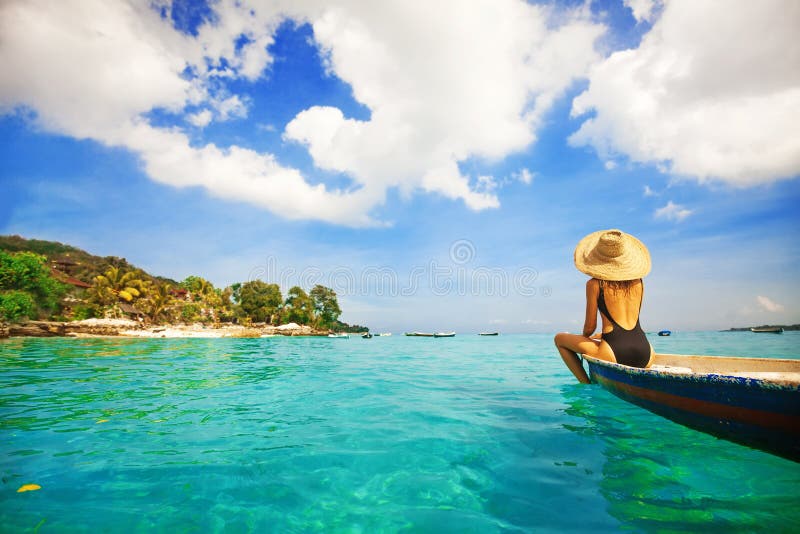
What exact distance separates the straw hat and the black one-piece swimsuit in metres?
0.53

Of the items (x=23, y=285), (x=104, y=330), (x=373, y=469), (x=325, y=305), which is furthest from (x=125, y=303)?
(x=373, y=469)

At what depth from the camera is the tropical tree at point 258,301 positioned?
64188mm

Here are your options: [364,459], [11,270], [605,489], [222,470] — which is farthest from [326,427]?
[11,270]

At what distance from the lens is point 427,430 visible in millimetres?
4277

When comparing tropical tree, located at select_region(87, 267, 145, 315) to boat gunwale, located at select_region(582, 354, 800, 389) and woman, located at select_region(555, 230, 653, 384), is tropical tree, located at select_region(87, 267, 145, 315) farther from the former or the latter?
boat gunwale, located at select_region(582, 354, 800, 389)

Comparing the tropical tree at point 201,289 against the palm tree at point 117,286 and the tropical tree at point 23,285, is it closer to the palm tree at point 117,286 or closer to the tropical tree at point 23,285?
the palm tree at point 117,286

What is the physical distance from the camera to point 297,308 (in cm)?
7038

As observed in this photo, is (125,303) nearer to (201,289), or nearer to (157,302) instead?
(157,302)

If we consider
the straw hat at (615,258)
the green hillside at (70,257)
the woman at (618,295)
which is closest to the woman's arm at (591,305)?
the woman at (618,295)

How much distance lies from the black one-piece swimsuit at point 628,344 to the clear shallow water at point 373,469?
32.4 inches

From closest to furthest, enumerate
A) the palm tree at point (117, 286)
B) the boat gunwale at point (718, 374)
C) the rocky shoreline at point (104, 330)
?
the boat gunwale at point (718, 374)
the rocky shoreline at point (104, 330)
the palm tree at point (117, 286)

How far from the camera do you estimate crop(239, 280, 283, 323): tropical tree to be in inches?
2527

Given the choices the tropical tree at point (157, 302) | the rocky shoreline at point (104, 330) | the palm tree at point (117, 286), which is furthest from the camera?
the tropical tree at point (157, 302)

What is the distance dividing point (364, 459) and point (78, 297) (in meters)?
70.6
